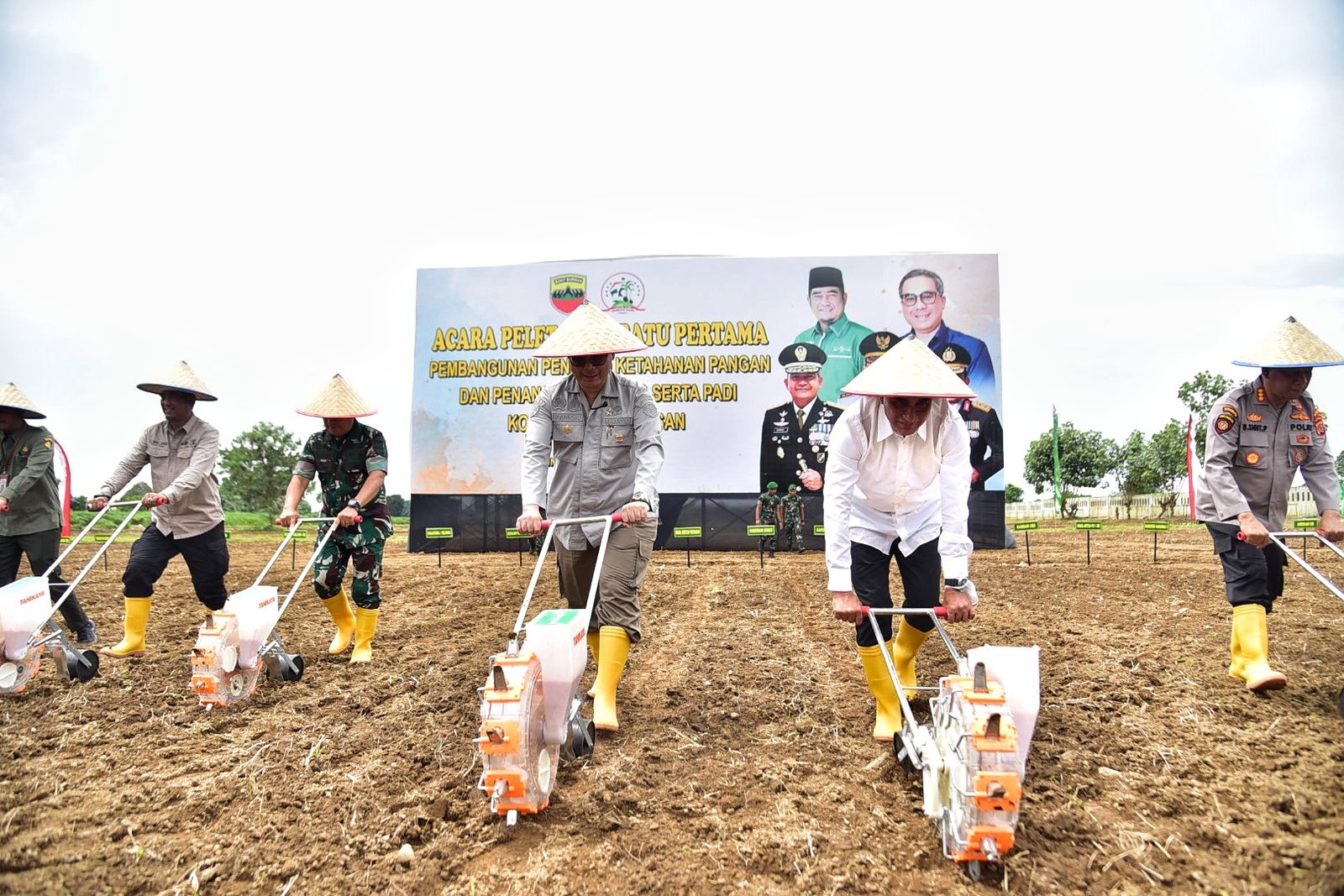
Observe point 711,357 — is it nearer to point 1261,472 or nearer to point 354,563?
point 354,563

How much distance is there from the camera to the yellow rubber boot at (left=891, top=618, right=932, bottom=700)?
3766mm

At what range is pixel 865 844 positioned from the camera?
2.78 meters

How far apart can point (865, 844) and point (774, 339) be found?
1220 cm

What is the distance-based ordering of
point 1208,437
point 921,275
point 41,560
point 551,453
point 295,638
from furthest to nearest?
point 921,275
point 295,638
point 41,560
point 1208,437
point 551,453

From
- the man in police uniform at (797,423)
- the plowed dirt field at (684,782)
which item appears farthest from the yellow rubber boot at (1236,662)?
the man in police uniform at (797,423)

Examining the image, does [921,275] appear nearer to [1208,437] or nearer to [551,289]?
[551,289]

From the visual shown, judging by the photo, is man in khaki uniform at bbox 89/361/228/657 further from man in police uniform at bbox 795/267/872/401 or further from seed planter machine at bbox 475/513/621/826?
man in police uniform at bbox 795/267/872/401

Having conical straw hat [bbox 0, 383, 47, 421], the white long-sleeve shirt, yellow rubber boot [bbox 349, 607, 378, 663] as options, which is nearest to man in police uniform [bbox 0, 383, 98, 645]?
conical straw hat [bbox 0, 383, 47, 421]

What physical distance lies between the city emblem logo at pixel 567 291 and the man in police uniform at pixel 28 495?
9.62 meters

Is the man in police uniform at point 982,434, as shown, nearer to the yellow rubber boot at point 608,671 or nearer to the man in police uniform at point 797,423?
the man in police uniform at point 797,423

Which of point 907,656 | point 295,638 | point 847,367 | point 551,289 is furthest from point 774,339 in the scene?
point 907,656

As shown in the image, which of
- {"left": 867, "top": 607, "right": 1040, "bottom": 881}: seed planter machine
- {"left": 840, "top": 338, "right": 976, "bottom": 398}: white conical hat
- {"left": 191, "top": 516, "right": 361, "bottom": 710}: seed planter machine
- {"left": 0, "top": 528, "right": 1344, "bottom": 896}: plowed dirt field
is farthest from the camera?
{"left": 191, "top": 516, "right": 361, "bottom": 710}: seed planter machine

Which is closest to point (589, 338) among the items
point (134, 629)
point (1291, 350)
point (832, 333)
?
point (1291, 350)

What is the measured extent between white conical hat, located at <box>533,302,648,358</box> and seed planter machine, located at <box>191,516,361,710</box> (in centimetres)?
218
